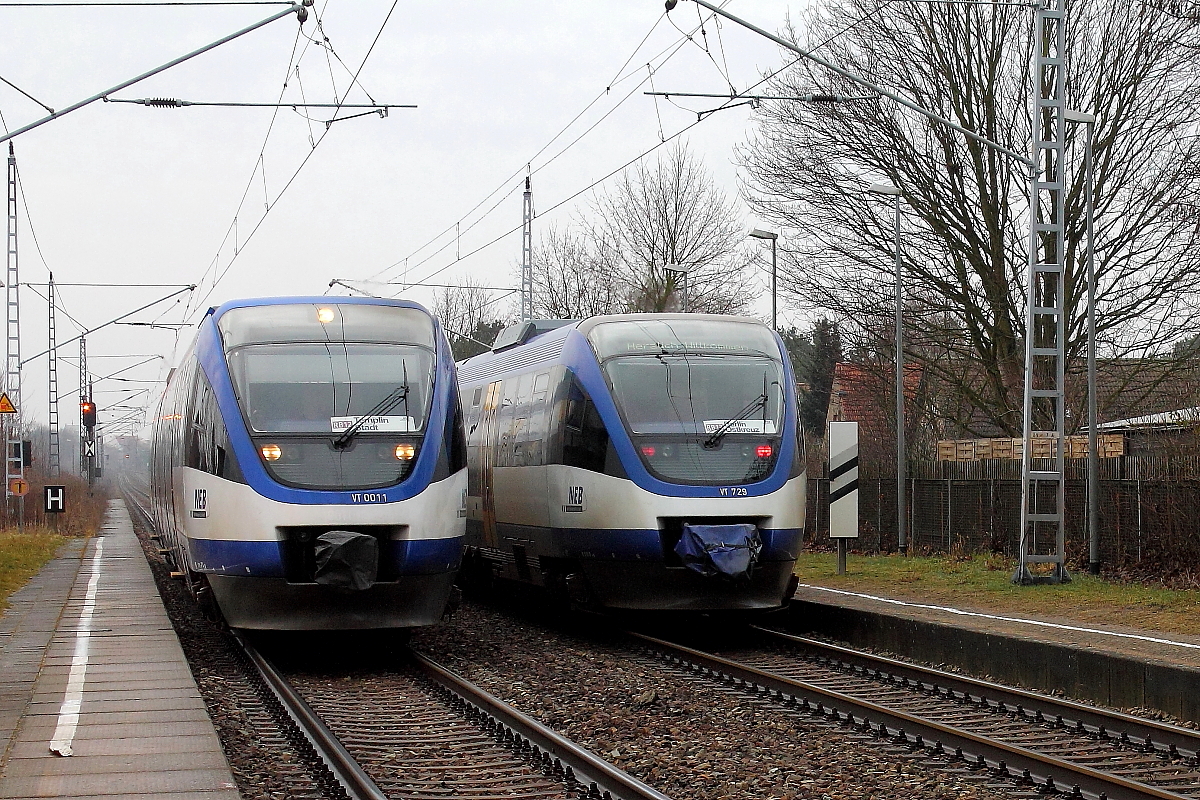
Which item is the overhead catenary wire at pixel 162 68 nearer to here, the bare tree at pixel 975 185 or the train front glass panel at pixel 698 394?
the train front glass panel at pixel 698 394

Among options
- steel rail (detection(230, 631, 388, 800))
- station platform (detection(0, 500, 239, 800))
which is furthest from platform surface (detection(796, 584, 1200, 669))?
station platform (detection(0, 500, 239, 800))

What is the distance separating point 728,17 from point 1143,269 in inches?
580

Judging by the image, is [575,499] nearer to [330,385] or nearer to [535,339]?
[330,385]

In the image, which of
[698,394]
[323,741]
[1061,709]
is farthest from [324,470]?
[1061,709]

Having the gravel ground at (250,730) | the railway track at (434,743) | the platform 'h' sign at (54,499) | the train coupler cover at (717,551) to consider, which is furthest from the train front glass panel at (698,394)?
the platform 'h' sign at (54,499)

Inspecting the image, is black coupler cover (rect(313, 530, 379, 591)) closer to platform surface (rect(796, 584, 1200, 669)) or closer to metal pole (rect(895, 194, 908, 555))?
platform surface (rect(796, 584, 1200, 669))

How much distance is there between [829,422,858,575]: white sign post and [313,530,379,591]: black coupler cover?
9.29 meters

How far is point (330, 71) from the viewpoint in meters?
18.3

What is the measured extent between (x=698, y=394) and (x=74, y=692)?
6.56m

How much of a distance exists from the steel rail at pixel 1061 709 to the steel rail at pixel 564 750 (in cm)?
340

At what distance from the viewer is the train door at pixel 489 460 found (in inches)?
728

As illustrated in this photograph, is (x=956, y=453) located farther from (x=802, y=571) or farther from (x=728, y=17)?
(x=728, y=17)

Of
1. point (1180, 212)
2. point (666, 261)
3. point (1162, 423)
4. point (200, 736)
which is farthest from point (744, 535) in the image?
point (666, 261)

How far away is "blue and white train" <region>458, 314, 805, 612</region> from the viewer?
13945 millimetres
